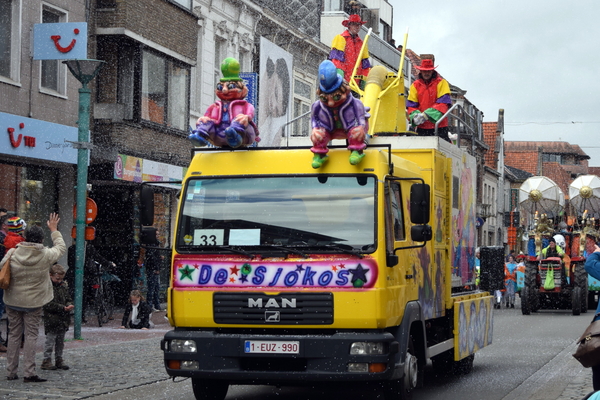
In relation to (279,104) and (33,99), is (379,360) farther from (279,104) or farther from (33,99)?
(279,104)

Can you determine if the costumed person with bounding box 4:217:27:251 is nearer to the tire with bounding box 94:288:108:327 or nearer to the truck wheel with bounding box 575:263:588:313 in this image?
the tire with bounding box 94:288:108:327

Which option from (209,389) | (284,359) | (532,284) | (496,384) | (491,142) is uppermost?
(491,142)

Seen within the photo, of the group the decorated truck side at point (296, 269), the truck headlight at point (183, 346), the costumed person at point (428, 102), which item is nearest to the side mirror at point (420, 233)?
the decorated truck side at point (296, 269)

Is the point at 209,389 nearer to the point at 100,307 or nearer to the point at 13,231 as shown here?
the point at 13,231

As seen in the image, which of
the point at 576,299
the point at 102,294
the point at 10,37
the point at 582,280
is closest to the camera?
the point at 10,37

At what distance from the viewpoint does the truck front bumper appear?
9.02 metres

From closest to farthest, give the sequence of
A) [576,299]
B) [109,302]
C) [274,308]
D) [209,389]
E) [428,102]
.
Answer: [274,308], [209,389], [428,102], [109,302], [576,299]

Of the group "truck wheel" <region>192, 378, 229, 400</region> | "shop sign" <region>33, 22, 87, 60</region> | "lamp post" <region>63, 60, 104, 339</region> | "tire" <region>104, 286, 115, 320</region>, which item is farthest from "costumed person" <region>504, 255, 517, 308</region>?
"truck wheel" <region>192, 378, 229, 400</region>

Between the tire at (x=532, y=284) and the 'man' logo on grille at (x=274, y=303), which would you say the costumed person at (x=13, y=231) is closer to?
the 'man' logo on grille at (x=274, y=303)

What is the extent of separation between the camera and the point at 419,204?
909 cm

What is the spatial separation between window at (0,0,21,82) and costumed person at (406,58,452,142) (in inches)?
368

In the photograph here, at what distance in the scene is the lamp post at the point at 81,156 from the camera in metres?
16.1

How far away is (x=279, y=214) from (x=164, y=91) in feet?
53.8

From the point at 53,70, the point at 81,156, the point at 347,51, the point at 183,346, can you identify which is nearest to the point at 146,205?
the point at 183,346
